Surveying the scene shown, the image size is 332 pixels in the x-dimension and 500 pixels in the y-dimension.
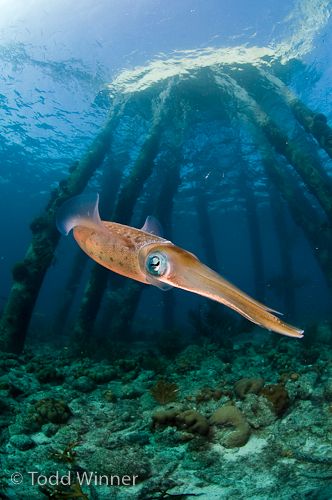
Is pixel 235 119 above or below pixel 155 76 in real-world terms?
above

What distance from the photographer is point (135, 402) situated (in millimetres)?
5105

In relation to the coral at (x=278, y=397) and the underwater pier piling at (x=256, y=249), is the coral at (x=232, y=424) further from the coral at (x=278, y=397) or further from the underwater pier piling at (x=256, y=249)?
the underwater pier piling at (x=256, y=249)

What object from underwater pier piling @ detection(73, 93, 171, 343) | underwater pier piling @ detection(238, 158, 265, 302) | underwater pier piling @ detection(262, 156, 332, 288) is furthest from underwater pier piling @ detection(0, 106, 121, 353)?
underwater pier piling @ detection(238, 158, 265, 302)

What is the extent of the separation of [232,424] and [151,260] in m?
3.54

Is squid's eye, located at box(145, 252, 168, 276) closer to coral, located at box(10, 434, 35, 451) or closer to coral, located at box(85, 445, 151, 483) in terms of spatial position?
coral, located at box(85, 445, 151, 483)

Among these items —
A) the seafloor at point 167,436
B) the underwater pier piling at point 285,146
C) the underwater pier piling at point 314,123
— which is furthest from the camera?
the underwater pier piling at point 314,123

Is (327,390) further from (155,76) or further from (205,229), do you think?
(205,229)

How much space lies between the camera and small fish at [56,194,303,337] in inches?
38.5

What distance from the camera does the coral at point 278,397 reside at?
4.21 meters

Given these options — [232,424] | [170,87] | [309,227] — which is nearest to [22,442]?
[232,424]

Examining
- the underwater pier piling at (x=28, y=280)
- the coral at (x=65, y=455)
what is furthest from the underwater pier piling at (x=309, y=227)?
the coral at (x=65, y=455)

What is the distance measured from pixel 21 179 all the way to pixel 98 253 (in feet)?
Result: 112

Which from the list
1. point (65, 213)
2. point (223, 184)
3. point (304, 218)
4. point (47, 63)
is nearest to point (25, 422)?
point (65, 213)

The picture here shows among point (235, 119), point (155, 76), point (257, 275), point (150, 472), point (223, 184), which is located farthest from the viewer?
point (223, 184)
